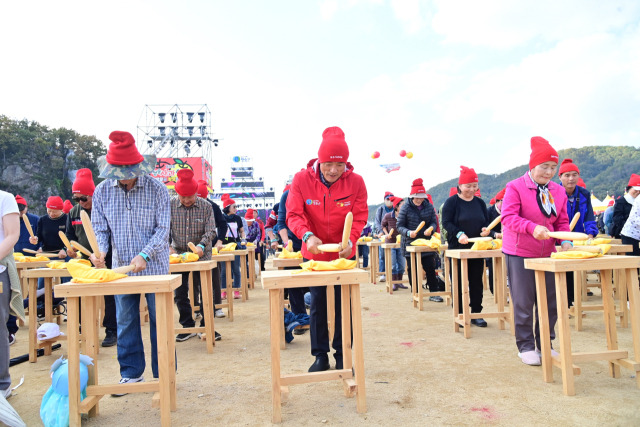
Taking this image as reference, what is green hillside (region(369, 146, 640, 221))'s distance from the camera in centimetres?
4609

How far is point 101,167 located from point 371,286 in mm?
7375

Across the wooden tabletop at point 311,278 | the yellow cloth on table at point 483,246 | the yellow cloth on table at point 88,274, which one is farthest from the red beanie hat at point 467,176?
the yellow cloth on table at point 88,274

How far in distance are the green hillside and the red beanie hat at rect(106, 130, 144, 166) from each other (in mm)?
41275

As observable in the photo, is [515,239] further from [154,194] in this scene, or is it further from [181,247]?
[181,247]

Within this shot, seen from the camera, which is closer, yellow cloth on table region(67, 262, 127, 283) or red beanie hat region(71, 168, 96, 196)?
yellow cloth on table region(67, 262, 127, 283)

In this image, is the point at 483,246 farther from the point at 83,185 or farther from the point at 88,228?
the point at 83,185

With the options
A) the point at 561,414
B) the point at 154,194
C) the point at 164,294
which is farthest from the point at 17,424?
the point at 561,414

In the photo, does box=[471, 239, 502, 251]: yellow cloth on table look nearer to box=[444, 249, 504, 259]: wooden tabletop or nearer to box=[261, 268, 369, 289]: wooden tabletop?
box=[444, 249, 504, 259]: wooden tabletop

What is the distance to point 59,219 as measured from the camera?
274 inches

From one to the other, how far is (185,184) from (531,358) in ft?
13.3

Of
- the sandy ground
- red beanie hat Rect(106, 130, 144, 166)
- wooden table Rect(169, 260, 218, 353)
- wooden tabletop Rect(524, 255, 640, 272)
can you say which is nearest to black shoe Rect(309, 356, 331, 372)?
the sandy ground

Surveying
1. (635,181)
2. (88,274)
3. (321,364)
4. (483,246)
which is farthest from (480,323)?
(88,274)

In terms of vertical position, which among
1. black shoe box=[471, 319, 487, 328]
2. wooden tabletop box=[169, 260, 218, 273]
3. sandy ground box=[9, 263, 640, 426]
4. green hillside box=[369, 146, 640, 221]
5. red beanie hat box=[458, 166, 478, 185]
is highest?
green hillside box=[369, 146, 640, 221]

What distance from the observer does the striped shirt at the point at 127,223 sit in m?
3.30
